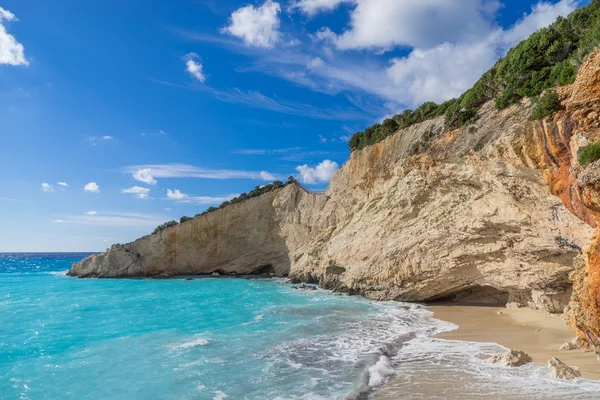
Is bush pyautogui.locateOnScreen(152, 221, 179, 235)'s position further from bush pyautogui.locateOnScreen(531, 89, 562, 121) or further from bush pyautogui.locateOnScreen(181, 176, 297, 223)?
bush pyautogui.locateOnScreen(531, 89, 562, 121)

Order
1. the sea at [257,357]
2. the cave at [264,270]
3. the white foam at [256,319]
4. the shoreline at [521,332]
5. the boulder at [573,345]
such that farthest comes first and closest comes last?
the cave at [264,270], the white foam at [256,319], the boulder at [573,345], the shoreline at [521,332], the sea at [257,357]

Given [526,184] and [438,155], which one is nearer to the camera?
[526,184]

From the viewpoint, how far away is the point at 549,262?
13.7 m

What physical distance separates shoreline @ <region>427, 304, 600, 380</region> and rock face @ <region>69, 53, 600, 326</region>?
0.88m

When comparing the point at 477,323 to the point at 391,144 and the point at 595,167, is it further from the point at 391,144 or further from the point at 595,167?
the point at 391,144

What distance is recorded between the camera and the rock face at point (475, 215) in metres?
9.18

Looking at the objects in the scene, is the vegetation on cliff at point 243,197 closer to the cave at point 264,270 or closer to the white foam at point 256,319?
the cave at point 264,270

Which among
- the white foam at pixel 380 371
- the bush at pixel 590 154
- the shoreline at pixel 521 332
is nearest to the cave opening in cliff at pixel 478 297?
the shoreline at pixel 521 332

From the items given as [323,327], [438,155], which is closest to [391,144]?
[438,155]

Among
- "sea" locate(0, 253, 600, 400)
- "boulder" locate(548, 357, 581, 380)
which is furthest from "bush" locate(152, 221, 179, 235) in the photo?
"boulder" locate(548, 357, 581, 380)

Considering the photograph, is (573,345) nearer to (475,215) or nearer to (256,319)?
(475,215)

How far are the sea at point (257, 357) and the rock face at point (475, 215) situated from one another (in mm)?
2457

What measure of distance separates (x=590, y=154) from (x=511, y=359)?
485cm

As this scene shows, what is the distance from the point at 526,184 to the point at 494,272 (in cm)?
445
